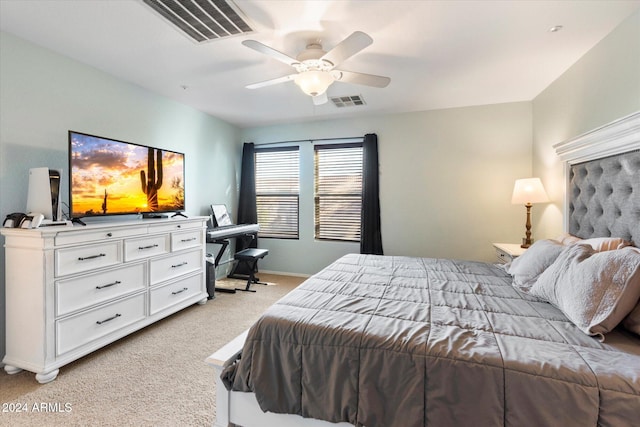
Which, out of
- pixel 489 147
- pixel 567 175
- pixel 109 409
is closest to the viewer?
pixel 109 409

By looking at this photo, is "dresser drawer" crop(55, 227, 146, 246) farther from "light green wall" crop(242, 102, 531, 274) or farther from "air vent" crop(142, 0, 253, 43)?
"light green wall" crop(242, 102, 531, 274)

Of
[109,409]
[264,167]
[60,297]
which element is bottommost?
[109,409]

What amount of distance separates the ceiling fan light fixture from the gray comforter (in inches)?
62.6

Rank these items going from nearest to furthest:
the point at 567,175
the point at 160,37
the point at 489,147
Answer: the point at 160,37, the point at 567,175, the point at 489,147

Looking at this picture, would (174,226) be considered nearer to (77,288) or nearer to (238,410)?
(77,288)

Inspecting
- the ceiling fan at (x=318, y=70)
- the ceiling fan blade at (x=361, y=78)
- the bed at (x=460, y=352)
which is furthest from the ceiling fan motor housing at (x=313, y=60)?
the bed at (x=460, y=352)

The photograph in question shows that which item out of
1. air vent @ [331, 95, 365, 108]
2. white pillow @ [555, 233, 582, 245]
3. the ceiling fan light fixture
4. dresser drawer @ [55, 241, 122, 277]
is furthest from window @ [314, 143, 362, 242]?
dresser drawer @ [55, 241, 122, 277]

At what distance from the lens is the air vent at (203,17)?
6.00 feet

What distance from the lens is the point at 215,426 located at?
1.53 m

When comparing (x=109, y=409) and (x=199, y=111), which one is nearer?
(x=109, y=409)

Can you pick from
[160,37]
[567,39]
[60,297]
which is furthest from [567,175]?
[60,297]

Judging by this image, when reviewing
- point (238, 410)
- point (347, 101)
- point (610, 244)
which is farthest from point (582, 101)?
point (238, 410)

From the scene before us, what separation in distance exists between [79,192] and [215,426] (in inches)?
85.6

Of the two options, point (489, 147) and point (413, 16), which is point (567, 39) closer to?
point (413, 16)
